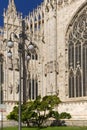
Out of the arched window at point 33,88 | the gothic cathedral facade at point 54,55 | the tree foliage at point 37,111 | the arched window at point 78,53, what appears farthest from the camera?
the arched window at point 33,88

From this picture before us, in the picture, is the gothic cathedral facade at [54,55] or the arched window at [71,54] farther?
the arched window at [71,54]

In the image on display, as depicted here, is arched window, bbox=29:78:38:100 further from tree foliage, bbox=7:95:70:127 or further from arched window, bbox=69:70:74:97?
tree foliage, bbox=7:95:70:127

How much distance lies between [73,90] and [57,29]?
29.8 ft

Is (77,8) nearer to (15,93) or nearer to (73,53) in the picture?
(73,53)

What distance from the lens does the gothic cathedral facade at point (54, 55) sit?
5259cm

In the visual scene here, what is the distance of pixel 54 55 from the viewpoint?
55844mm

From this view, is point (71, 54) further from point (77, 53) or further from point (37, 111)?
point (37, 111)

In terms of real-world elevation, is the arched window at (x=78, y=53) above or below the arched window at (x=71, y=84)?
above

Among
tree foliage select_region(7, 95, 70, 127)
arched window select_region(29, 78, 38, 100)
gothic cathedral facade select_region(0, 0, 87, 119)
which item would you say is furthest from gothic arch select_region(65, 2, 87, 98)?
arched window select_region(29, 78, 38, 100)

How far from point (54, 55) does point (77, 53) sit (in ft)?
12.1

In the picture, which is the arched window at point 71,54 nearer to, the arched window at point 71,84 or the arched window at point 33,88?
the arched window at point 71,84

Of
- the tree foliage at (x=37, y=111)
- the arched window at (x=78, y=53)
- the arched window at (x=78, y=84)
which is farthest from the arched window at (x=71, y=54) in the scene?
the tree foliage at (x=37, y=111)

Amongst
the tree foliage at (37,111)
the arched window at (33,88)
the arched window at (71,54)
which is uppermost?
the arched window at (71,54)

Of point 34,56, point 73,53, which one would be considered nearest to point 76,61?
point 73,53
